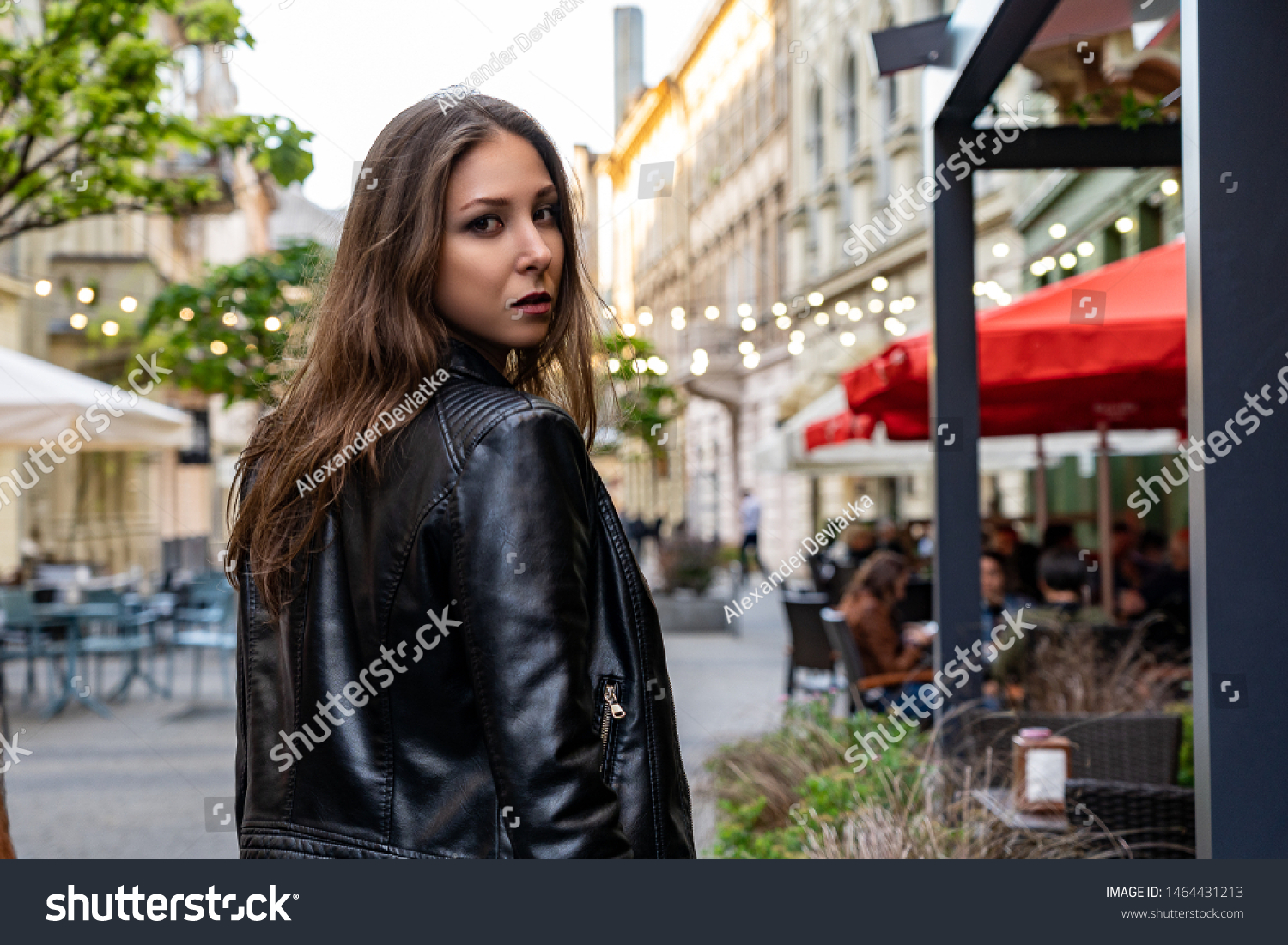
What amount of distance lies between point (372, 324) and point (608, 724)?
0.51 m

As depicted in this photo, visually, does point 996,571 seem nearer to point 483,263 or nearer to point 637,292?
point 483,263

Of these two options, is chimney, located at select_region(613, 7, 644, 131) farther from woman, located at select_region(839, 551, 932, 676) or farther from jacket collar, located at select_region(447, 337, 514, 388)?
jacket collar, located at select_region(447, 337, 514, 388)

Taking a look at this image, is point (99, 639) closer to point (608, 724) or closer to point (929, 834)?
point (929, 834)

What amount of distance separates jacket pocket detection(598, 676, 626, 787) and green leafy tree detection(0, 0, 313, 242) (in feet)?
18.5

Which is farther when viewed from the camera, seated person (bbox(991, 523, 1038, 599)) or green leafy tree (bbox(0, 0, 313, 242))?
seated person (bbox(991, 523, 1038, 599))

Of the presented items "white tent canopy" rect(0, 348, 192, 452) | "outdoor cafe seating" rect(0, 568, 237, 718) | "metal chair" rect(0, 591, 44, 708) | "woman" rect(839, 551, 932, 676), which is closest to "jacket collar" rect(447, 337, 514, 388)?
"woman" rect(839, 551, 932, 676)

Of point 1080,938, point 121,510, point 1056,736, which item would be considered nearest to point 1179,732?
point 1056,736

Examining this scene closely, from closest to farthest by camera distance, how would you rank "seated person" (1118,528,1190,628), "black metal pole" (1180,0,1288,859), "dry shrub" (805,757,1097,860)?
"black metal pole" (1180,0,1288,859) → "dry shrub" (805,757,1097,860) → "seated person" (1118,528,1190,628)

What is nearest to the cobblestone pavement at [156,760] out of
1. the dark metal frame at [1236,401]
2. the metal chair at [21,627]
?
the metal chair at [21,627]

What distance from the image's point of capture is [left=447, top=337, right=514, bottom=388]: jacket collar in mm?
1385

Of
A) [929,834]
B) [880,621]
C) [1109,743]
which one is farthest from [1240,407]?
[880,621]

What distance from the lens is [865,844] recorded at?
11.5ft

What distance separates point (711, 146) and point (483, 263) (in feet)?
107

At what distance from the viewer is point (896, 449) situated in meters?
13.8
